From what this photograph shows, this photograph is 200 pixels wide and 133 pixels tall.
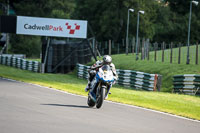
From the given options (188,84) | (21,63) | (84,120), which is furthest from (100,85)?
(21,63)


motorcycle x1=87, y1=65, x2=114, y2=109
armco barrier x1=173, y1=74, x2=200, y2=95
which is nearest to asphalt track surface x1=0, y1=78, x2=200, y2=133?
motorcycle x1=87, y1=65, x2=114, y2=109

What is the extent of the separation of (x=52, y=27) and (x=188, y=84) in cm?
1654

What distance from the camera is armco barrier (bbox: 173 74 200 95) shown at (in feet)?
73.2

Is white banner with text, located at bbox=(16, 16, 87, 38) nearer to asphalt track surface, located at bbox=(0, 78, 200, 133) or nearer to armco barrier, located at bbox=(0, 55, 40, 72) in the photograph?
armco barrier, located at bbox=(0, 55, 40, 72)

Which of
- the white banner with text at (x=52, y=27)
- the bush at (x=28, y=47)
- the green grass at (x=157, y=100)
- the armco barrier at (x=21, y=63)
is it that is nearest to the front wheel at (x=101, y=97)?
the green grass at (x=157, y=100)

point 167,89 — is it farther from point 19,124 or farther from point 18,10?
point 18,10

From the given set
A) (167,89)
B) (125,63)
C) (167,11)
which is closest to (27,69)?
(125,63)

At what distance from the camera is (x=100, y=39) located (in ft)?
255

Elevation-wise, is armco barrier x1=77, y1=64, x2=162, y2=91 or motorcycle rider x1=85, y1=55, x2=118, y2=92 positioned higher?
motorcycle rider x1=85, y1=55, x2=118, y2=92

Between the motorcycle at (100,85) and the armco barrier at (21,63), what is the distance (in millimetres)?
24794

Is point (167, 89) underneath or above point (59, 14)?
underneath

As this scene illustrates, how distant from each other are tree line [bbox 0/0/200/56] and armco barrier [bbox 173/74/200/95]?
49664 mm

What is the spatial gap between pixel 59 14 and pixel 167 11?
2065 cm

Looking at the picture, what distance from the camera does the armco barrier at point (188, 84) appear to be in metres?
22.3
